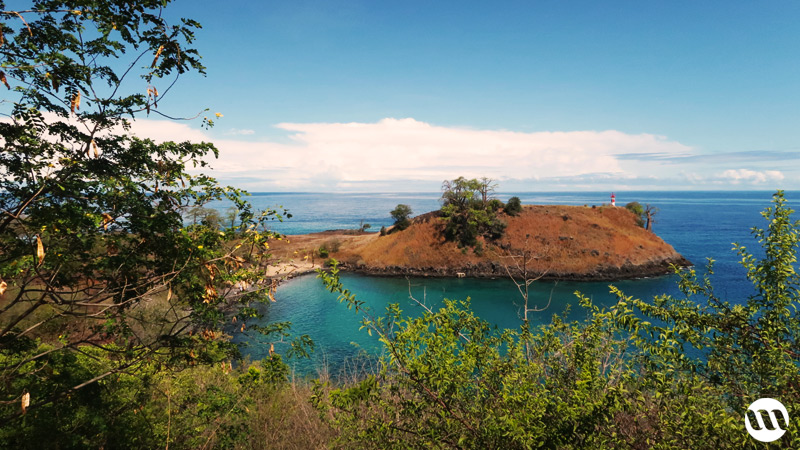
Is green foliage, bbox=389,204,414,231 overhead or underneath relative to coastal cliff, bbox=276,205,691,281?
overhead

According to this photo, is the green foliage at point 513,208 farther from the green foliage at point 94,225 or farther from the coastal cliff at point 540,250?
the green foliage at point 94,225

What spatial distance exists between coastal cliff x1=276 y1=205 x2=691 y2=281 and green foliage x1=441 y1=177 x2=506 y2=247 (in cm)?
135

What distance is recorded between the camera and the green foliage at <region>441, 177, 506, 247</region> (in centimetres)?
5572

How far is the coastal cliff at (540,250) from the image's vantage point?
49.3m

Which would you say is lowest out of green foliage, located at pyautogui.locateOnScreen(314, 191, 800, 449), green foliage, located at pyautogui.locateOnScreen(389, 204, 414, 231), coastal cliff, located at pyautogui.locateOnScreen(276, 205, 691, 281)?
coastal cliff, located at pyautogui.locateOnScreen(276, 205, 691, 281)

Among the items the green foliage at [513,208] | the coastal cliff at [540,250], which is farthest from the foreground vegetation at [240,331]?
the green foliage at [513,208]

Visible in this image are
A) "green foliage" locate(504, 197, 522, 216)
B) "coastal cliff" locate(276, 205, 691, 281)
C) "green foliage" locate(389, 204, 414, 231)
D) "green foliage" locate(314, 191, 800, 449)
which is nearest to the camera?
"green foliage" locate(314, 191, 800, 449)

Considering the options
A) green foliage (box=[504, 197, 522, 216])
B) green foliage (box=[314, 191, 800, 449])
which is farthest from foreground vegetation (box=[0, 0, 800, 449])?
green foliage (box=[504, 197, 522, 216])

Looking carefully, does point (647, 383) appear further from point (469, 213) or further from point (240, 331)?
point (469, 213)

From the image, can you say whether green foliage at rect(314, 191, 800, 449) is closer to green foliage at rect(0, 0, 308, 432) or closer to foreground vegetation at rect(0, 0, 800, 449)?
foreground vegetation at rect(0, 0, 800, 449)

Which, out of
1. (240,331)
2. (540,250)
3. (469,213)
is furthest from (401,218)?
(240,331)

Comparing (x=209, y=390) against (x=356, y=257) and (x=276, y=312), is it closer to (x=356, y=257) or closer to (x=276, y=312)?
(x=276, y=312)

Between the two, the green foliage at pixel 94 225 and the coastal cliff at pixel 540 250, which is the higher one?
the green foliage at pixel 94 225

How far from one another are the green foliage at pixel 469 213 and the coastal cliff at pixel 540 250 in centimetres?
135
